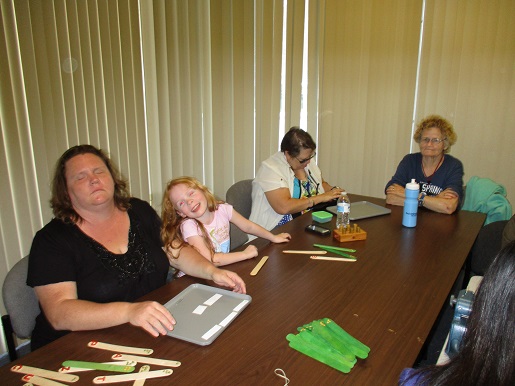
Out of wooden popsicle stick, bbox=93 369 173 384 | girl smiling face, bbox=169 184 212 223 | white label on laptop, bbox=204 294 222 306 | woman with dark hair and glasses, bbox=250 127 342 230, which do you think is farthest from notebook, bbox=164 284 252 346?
woman with dark hair and glasses, bbox=250 127 342 230

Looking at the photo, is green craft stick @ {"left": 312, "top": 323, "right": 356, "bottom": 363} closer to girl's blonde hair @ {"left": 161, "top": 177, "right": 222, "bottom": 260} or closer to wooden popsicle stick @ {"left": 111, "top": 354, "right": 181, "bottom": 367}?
wooden popsicle stick @ {"left": 111, "top": 354, "right": 181, "bottom": 367}

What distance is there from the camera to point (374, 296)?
122cm

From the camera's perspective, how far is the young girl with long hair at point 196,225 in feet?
4.99

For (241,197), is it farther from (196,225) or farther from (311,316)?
(311,316)

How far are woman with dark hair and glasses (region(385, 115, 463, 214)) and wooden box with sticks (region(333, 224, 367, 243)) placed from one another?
2.31 ft

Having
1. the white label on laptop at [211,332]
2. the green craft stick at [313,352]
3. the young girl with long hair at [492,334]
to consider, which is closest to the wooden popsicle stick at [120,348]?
the white label on laptop at [211,332]

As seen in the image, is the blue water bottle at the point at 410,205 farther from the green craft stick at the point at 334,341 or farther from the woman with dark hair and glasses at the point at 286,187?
the green craft stick at the point at 334,341

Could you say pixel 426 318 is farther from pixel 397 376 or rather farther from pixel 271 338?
pixel 271 338

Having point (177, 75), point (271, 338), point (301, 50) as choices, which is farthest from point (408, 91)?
point (271, 338)

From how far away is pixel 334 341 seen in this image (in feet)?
3.18

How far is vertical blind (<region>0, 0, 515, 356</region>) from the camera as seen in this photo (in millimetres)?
2062

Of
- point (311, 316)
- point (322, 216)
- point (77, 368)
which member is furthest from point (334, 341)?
point (322, 216)

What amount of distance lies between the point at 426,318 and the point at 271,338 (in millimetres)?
481

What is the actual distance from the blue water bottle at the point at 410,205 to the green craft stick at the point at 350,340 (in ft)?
3.43
